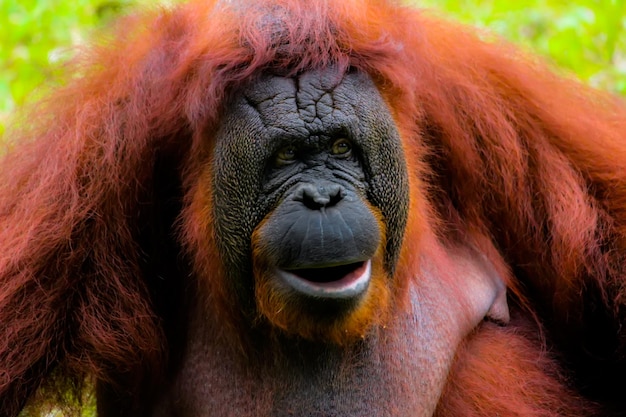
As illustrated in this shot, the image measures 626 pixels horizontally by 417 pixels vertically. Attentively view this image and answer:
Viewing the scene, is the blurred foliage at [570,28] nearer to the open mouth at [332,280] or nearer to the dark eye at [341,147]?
the dark eye at [341,147]

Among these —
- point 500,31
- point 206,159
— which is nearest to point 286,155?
point 206,159

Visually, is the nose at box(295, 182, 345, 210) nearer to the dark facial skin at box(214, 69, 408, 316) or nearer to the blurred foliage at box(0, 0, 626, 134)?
the dark facial skin at box(214, 69, 408, 316)

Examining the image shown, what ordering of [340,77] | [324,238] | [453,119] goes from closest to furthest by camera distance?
[324,238], [340,77], [453,119]

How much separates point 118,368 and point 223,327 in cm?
45

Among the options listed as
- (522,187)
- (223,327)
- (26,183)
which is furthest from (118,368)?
(522,187)

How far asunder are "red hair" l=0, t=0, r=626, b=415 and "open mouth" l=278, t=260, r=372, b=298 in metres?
0.43

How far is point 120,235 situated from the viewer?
3.41 metres

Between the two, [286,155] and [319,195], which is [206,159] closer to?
[286,155]

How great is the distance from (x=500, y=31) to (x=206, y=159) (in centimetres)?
267

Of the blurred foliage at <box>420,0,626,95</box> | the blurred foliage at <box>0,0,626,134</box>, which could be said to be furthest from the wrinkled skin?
the blurred foliage at <box>0,0,626,134</box>

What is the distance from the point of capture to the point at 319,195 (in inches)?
116

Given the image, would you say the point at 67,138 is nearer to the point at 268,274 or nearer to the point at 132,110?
the point at 132,110

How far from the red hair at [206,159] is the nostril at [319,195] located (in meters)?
0.42

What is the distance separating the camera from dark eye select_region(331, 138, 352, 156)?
3.07m
